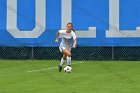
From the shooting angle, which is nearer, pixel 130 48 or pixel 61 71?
pixel 61 71

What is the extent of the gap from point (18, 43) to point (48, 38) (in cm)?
157

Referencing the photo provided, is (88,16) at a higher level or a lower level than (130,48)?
higher

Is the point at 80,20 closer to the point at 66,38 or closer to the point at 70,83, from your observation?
the point at 66,38

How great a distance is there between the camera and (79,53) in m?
26.9

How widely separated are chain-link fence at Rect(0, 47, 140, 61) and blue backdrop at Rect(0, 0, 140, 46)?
103 cm

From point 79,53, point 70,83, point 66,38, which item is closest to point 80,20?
point 79,53

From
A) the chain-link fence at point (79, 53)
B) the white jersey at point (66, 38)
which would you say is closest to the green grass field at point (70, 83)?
the white jersey at point (66, 38)

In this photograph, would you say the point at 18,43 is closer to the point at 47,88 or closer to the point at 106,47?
the point at 106,47

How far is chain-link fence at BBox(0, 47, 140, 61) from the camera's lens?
26578 millimetres

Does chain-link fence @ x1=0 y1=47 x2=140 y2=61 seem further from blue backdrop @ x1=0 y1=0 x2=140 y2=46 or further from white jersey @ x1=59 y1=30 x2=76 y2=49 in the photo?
white jersey @ x1=59 y1=30 x2=76 y2=49

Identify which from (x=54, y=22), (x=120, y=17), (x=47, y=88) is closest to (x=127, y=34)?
(x=120, y=17)

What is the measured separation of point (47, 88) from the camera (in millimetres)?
13945

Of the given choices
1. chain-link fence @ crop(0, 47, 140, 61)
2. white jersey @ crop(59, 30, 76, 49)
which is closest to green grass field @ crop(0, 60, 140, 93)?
white jersey @ crop(59, 30, 76, 49)

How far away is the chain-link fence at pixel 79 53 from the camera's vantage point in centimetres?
2658
